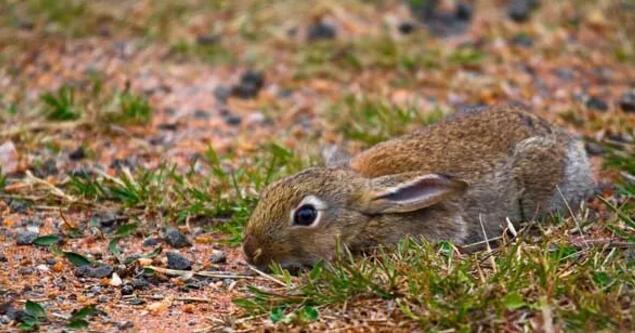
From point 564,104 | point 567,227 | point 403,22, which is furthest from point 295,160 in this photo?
point 403,22

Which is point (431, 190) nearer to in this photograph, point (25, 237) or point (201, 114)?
point (25, 237)

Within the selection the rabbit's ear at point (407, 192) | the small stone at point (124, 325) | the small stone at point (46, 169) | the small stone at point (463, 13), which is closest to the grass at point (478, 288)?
the rabbit's ear at point (407, 192)

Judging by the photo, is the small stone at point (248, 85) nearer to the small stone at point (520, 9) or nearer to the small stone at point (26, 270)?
the small stone at point (520, 9)

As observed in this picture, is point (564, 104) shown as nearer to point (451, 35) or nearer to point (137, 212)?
point (451, 35)

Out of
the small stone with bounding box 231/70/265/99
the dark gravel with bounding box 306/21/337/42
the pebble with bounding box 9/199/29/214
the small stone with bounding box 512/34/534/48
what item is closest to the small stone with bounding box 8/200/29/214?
the pebble with bounding box 9/199/29/214

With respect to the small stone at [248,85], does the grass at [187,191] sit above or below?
below

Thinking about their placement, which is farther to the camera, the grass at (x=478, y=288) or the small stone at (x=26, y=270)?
the small stone at (x=26, y=270)

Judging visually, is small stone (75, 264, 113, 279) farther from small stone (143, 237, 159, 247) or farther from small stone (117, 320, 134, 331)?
small stone (117, 320, 134, 331)
